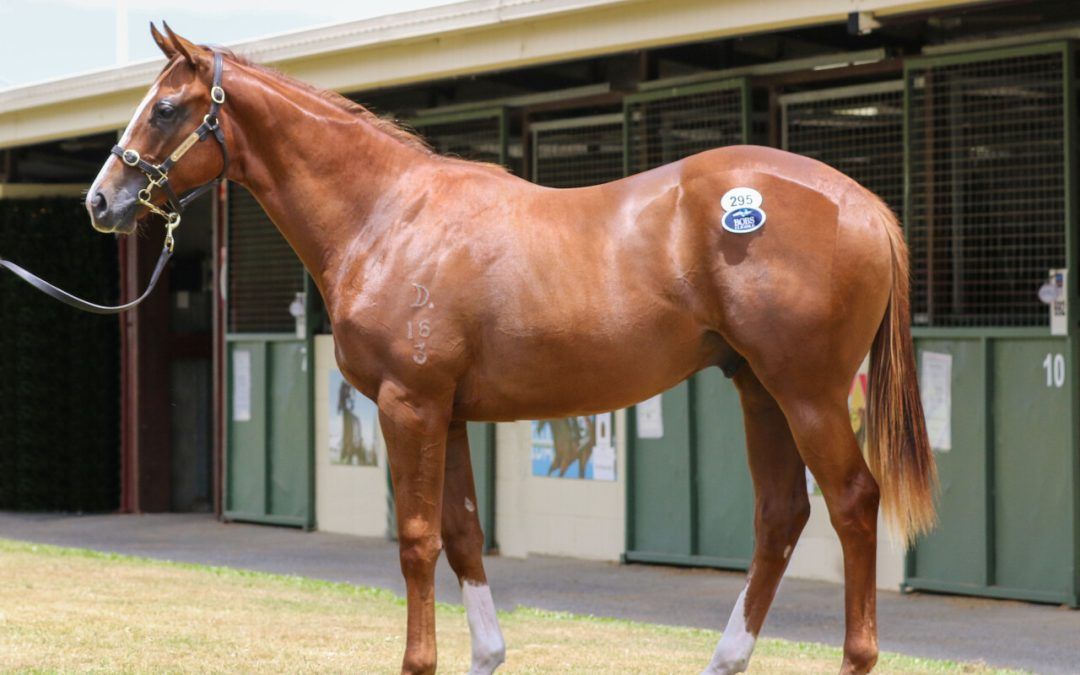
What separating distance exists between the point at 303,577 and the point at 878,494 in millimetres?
5779

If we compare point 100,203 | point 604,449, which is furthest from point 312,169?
point 604,449

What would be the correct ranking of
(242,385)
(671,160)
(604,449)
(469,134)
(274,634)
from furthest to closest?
(242,385)
(469,134)
(604,449)
(671,160)
(274,634)

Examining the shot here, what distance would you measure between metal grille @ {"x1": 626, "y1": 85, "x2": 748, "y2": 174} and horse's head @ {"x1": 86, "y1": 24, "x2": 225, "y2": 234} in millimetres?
5473

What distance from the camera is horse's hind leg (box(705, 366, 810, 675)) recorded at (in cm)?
484

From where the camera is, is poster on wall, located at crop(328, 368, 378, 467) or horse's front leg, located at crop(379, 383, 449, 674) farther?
poster on wall, located at crop(328, 368, 378, 467)

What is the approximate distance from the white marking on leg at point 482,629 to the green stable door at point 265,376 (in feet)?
24.9

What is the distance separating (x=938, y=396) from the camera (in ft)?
28.8

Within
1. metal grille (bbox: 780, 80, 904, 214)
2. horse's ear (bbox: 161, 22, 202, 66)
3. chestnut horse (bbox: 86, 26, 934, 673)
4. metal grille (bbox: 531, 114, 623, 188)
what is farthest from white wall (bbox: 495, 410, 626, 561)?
horse's ear (bbox: 161, 22, 202, 66)

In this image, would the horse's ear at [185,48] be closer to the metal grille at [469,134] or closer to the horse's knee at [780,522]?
the horse's knee at [780,522]

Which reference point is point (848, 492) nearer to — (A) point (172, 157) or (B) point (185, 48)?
(A) point (172, 157)

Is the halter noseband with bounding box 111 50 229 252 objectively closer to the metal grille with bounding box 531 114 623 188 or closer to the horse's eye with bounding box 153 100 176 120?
the horse's eye with bounding box 153 100 176 120

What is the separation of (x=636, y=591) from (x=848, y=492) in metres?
4.79

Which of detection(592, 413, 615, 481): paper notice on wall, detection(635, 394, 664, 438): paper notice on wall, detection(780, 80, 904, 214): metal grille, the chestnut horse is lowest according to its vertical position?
detection(592, 413, 615, 481): paper notice on wall

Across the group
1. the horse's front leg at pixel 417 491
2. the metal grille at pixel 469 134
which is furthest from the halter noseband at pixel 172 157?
the metal grille at pixel 469 134
